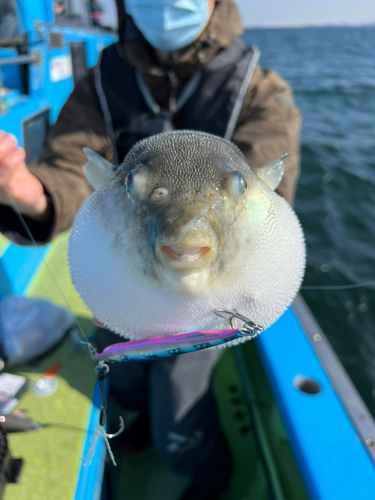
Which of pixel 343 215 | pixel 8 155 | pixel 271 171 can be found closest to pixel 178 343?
pixel 271 171

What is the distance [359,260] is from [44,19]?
3.21 meters

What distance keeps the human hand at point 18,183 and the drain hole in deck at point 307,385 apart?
837 mm

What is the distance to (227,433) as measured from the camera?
1.45 meters

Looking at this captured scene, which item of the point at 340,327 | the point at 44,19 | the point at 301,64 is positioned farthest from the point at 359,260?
the point at 301,64

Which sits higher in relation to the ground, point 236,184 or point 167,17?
point 167,17

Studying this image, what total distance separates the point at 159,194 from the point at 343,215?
3.64 meters

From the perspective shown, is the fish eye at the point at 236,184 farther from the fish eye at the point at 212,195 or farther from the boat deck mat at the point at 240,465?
the boat deck mat at the point at 240,465

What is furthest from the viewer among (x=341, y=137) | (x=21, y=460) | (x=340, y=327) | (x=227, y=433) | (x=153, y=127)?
(x=341, y=137)

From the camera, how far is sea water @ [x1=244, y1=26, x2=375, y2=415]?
2.48 metres

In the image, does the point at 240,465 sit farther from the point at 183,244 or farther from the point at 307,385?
the point at 183,244

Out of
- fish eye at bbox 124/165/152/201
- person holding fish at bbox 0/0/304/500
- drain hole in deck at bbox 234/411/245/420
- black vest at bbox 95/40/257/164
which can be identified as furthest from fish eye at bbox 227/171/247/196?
drain hole in deck at bbox 234/411/245/420

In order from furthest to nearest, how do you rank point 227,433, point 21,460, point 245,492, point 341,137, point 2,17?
point 341,137
point 2,17
point 227,433
point 245,492
point 21,460

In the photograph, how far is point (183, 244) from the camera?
1.37 feet

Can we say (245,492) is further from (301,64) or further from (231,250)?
(301,64)
